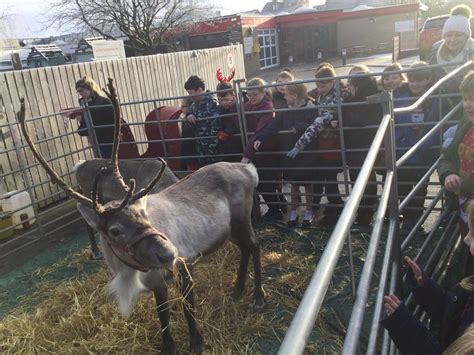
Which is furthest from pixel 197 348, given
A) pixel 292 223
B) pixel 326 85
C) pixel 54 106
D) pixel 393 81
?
pixel 54 106

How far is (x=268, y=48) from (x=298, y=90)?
26783 millimetres

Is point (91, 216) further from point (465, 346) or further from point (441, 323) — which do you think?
point (465, 346)

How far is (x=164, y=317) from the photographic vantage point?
2.92 metres

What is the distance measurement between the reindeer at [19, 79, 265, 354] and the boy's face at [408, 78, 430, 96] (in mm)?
1884

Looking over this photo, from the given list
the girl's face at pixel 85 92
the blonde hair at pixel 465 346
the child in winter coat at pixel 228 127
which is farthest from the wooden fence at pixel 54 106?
the blonde hair at pixel 465 346

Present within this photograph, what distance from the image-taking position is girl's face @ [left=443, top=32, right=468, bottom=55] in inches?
171

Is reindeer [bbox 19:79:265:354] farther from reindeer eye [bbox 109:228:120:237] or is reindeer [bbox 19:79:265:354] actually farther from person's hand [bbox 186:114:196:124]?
person's hand [bbox 186:114:196:124]

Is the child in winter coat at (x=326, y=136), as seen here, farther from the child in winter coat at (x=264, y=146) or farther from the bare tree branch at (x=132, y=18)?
the bare tree branch at (x=132, y=18)

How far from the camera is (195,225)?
3.17 m

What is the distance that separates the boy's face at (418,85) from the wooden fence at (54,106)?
10.2 feet

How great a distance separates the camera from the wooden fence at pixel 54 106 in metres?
5.82

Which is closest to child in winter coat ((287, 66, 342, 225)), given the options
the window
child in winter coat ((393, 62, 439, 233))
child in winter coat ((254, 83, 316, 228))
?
child in winter coat ((254, 83, 316, 228))

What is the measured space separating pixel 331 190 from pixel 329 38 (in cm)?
2845

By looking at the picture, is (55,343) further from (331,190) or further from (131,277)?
(331,190)
